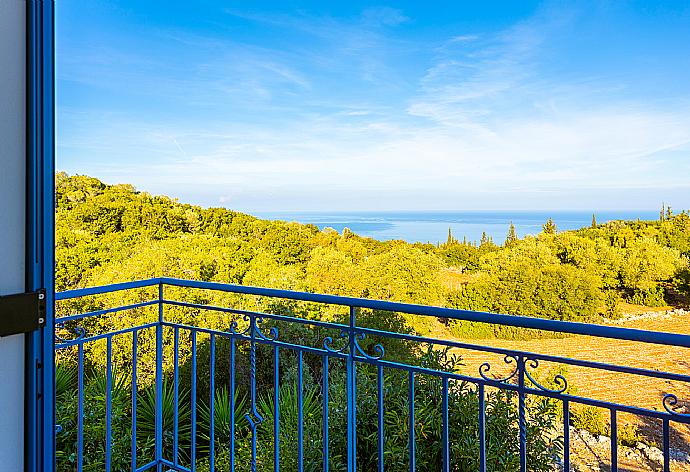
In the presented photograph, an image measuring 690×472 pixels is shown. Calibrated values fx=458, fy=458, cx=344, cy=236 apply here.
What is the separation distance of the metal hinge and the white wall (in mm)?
15

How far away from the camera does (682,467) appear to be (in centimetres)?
510

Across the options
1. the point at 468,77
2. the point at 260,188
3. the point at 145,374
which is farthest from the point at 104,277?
the point at 468,77

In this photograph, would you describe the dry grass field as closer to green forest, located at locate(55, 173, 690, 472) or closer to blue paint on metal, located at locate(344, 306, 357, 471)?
green forest, located at locate(55, 173, 690, 472)

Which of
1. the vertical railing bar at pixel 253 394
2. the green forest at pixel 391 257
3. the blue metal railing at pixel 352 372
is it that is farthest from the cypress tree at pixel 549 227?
the vertical railing bar at pixel 253 394

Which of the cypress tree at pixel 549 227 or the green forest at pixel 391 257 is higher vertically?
the cypress tree at pixel 549 227

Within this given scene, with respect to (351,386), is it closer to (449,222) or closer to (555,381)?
(555,381)

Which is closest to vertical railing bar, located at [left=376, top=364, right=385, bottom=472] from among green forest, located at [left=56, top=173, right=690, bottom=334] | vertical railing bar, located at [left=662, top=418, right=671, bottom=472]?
vertical railing bar, located at [left=662, top=418, right=671, bottom=472]

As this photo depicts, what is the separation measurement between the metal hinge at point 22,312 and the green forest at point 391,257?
762 cm

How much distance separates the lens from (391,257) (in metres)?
9.59

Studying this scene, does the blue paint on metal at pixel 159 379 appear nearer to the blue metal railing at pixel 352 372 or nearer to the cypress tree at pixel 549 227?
the blue metal railing at pixel 352 372

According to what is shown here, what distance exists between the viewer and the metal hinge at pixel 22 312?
83 cm

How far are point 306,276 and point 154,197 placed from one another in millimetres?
4754

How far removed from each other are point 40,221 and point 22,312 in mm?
175

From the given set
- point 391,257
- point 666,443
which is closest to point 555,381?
point 666,443
